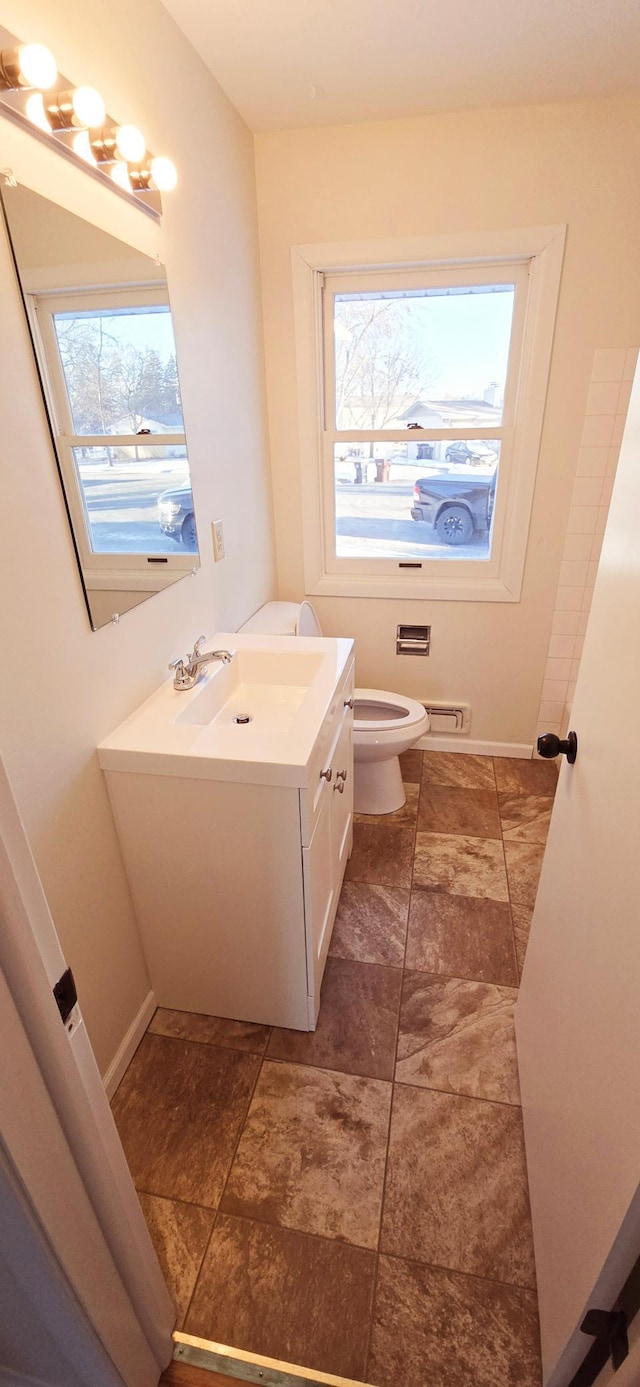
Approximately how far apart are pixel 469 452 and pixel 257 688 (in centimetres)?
137

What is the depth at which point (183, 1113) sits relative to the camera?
1.37m

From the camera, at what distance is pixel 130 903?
1.47 m

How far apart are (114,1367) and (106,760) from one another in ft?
3.09

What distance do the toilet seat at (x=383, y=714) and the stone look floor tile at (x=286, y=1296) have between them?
1376 millimetres

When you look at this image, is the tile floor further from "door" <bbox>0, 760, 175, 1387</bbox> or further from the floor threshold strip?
"door" <bbox>0, 760, 175, 1387</bbox>

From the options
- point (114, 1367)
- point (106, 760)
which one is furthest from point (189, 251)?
point (114, 1367)

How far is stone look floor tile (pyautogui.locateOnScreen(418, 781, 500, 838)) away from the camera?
2.32 metres

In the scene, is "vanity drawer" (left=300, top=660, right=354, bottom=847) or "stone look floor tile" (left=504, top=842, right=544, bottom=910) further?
"stone look floor tile" (left=504, top=842, right=544, bottom=910)

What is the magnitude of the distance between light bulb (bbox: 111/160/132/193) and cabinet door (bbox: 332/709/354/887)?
1314mm

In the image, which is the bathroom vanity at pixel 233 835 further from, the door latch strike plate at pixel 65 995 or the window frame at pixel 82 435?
the door latch strike plate at pixel 65 995

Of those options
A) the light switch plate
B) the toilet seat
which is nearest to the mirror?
the light switch plate

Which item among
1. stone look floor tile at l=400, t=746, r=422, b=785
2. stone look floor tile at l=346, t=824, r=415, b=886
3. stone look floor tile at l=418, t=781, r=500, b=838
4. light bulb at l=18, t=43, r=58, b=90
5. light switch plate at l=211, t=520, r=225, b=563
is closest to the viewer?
light bulb at l=18, t=43, r=58, b=90

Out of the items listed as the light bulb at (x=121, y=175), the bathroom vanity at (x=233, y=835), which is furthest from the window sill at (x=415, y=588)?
the light bulb at (x=121, y=175)

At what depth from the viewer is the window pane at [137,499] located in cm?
123
